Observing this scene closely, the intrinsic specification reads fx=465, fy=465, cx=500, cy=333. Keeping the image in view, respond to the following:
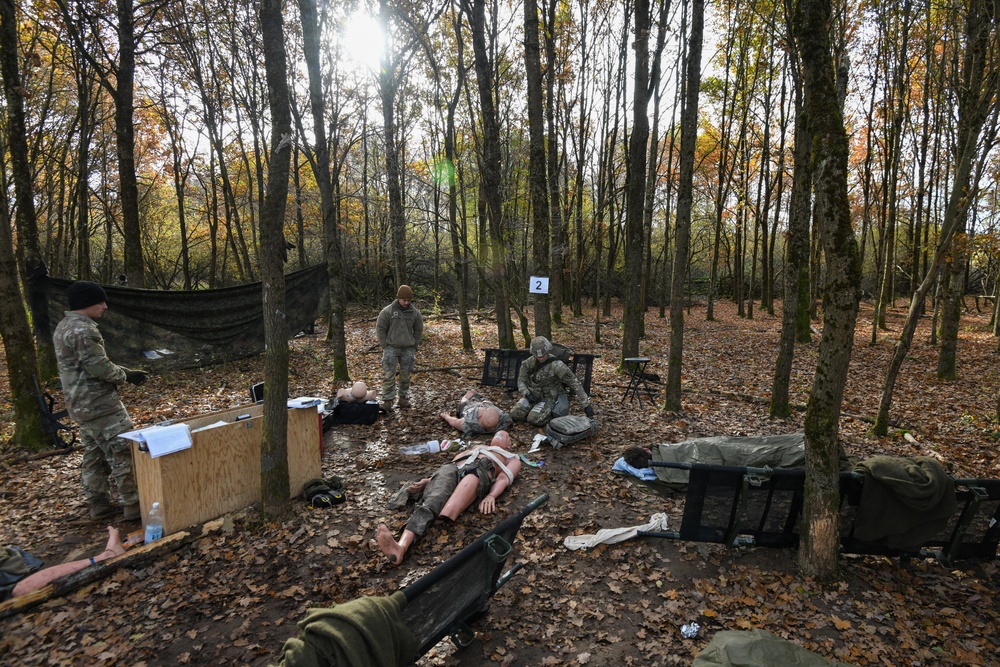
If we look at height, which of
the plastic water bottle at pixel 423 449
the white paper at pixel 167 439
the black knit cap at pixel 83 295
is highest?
the black knit cap at pixel 83 295

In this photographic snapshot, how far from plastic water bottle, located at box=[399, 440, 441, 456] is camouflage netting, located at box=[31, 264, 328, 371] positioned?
124 inches

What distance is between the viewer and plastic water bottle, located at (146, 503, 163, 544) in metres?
4.09

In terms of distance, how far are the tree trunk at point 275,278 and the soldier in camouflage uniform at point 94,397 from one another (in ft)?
4.26

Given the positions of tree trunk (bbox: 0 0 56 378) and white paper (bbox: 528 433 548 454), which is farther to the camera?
white paper (bbox: 528 433 548 454)

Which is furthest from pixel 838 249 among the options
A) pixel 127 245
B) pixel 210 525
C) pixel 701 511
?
pixel 127 245

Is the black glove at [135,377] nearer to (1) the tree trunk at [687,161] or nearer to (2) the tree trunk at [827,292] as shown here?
(2) the tree trunk at [827,292]

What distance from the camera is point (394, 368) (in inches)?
303

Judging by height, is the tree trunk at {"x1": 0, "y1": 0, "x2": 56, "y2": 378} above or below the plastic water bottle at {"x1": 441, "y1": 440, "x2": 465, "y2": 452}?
above

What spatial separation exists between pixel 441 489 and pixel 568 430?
91.5 inches

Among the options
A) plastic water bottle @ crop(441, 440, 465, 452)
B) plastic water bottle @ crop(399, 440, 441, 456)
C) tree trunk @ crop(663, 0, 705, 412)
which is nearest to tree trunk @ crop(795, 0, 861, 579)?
tree trunk @ crop(663, 0, 705, 412)

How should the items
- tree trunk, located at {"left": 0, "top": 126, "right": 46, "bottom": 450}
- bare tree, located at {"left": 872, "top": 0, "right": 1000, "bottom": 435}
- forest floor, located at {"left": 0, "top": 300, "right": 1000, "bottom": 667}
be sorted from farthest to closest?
bare tree, located at {"left": 872, "top": 0, "right": 1000, "bottom": 435}, tree trunk, located at {"left": 0, "top": 126, "right": 46, "bottom": 450}, forest floor, located at {"left": 0, "top": 300, "right": 1000, "bottom": 667}

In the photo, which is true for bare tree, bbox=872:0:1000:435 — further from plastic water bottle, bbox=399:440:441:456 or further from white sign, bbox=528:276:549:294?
plastic water bottle, bbox=399:440:441:456

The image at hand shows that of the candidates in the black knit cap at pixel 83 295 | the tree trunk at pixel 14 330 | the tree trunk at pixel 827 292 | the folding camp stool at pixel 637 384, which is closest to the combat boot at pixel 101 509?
the black knit cap at pixel 83 295

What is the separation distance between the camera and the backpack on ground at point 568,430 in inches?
246
